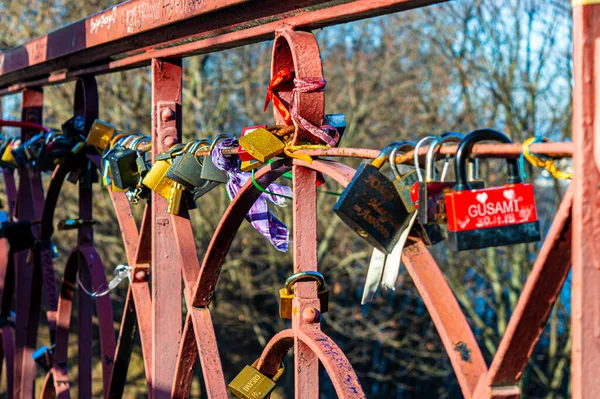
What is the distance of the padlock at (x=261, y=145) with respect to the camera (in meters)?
1.12

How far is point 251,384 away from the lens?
50.1 inches

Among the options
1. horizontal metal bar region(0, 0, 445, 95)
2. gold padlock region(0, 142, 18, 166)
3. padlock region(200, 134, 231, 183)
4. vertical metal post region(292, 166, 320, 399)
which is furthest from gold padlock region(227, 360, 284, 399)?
gold padlock region(0, 142, 18, 166)

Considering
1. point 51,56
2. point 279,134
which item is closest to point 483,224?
point 279,134

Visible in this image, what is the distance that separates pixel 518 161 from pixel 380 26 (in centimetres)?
956

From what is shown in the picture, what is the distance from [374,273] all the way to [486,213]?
22 centimetres

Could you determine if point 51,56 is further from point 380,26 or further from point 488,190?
point 380,26

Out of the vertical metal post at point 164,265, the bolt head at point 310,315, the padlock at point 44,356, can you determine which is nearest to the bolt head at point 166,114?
the vertical metal post at point 164,265

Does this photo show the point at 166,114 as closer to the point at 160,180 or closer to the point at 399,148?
the point at 160,180

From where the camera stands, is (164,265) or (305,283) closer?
(305,283)

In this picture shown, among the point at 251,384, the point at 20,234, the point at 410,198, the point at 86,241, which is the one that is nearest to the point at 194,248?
the point at 251,384

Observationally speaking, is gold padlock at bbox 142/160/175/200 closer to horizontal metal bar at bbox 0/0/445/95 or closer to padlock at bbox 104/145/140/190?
padlock at bbox 104/145/140/190

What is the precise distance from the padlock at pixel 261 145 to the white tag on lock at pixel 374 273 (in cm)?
25

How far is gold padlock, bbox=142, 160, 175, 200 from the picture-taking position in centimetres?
152

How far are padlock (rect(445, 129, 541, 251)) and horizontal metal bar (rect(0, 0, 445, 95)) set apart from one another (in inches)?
9.9
